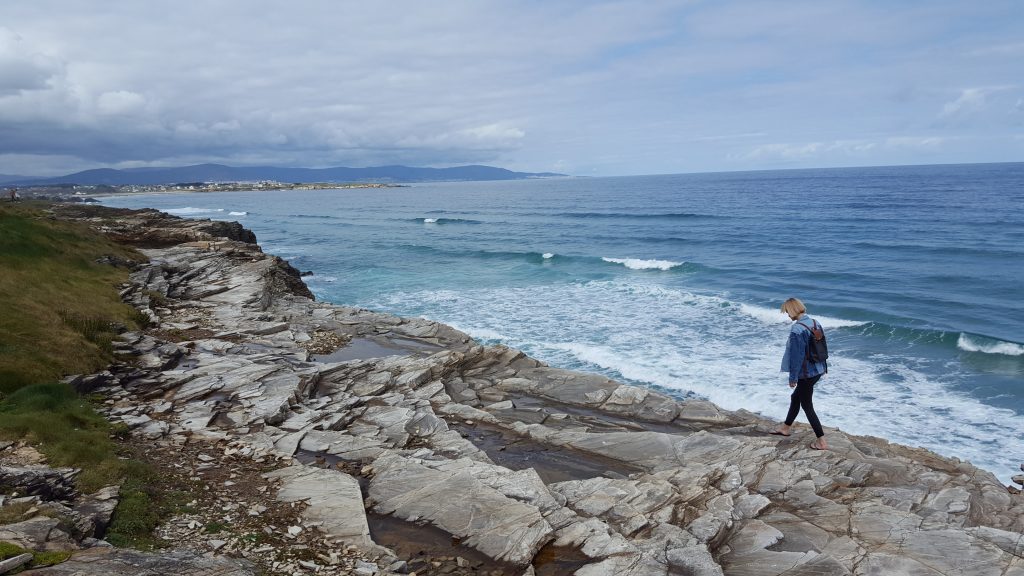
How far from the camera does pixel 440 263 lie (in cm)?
4962

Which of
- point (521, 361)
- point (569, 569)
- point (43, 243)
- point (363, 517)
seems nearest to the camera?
point (569, 569)

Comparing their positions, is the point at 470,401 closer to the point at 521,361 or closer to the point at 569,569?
the point at 521,361

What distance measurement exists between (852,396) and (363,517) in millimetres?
17287

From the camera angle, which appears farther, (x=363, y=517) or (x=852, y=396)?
(x=852, y=396)

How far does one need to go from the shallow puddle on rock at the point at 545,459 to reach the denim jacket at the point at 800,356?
142 inches

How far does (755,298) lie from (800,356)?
78.3ft

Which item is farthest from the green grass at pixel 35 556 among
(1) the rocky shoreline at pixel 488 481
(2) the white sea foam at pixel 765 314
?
(2) the white sea foam at pixel 765 314

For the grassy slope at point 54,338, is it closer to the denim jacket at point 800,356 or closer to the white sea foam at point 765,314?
the denim jacket at point 800,356

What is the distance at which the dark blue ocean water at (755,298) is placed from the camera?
19.3 m

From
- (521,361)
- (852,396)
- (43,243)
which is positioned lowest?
(852,396)

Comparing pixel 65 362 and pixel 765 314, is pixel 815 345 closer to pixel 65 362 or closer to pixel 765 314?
pixel 65 362

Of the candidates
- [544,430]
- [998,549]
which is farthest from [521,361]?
[998,549]

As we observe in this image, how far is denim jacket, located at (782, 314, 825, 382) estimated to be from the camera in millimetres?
10812

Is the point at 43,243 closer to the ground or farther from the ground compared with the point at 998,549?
farther from the ground
